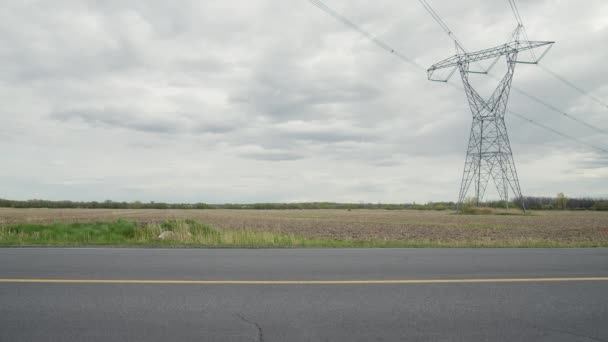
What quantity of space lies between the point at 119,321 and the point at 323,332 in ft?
8.28

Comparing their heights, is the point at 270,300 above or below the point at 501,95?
below

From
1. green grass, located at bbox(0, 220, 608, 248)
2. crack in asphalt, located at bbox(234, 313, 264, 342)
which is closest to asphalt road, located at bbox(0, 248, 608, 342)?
crack in asphalt, located at bbox(234, 313, 264, 342)

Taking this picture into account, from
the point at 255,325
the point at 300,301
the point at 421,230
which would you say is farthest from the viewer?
the point at 421,230

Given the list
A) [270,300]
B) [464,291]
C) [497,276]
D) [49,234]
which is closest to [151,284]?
[270,300]

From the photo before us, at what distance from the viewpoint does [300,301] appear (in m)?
5.68

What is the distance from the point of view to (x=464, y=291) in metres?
6.37

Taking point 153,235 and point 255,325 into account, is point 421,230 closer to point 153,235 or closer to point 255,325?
point 153,235

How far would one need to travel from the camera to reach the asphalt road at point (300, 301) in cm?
449

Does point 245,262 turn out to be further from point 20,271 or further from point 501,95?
point 501,95

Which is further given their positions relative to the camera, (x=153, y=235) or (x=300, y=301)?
(x=153, y=235)

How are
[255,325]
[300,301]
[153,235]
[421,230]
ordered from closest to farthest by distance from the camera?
[255,325]
[300,301]
[153,235]
[421,230]

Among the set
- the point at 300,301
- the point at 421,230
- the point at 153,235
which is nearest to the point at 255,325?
the point at 300,301

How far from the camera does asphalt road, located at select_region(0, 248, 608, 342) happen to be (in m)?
4.49

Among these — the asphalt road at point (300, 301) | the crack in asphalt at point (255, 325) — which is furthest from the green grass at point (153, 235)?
the crack in asphalt at point (255, 325)
